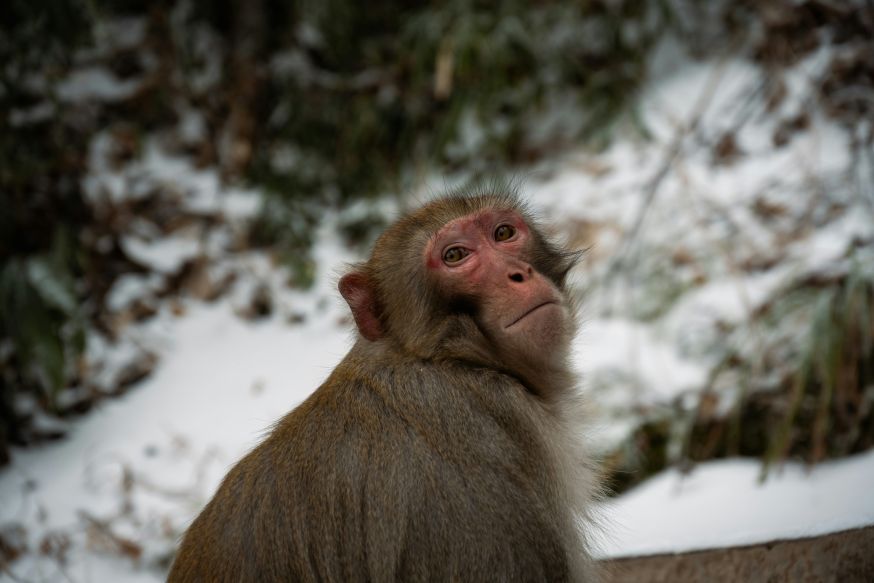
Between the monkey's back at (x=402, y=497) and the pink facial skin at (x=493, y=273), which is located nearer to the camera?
the monkey's back at (x=402, y=497)

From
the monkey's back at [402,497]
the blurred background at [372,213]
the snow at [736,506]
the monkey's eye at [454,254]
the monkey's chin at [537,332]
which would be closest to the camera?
the monkey's back at [402,497]

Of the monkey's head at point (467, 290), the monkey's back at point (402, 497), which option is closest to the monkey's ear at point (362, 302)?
the monkey's head at point (467, 290)

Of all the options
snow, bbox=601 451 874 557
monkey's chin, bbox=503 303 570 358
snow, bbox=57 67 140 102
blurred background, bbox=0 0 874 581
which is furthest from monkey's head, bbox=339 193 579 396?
snow, bbox=57 67 140 102

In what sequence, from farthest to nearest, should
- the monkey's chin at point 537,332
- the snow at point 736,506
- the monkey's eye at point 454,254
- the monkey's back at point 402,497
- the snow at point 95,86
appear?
the snow at point 95,86, the snow at point 736,506, the monkey's eye at point 454,254, the monkey's chin at point 537,332, the monkey's back at point 402,497

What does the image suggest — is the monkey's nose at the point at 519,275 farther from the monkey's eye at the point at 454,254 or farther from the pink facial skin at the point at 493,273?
the monkey's eye at the point at 454,254

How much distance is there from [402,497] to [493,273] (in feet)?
2.07

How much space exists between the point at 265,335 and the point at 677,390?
2460 mm

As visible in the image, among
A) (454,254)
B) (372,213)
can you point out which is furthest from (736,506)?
(372,213)

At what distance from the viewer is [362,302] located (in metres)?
2.63

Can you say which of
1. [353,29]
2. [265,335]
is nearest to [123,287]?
[265,335]

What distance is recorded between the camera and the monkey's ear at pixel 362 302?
2.60 metres

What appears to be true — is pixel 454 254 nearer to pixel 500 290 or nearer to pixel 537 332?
pixel 500 290

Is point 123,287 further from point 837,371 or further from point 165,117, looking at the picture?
point 837,371

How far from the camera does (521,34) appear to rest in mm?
6469
